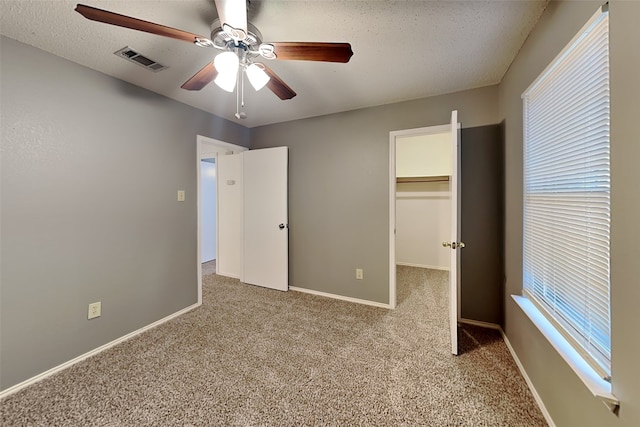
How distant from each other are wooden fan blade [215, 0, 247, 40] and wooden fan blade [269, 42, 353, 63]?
172 mm

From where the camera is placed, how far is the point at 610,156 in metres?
0.89

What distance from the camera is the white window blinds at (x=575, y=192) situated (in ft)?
3.13

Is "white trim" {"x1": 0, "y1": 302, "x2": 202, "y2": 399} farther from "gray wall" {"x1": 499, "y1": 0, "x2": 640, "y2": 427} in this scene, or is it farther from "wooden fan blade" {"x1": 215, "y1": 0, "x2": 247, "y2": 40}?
"gray wall" {"x1": 499, "y1": 0, "x2": 640, "y2": 427}

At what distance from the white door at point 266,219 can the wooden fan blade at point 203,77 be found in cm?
154

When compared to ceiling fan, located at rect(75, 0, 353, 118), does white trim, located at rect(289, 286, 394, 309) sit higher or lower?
lower

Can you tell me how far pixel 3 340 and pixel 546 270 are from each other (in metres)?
3.45

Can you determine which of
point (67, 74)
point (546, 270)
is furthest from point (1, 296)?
point (546, 270)

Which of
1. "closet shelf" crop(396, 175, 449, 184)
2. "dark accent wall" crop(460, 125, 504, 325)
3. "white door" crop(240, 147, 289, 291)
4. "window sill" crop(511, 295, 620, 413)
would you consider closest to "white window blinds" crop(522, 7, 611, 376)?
"window sill" crop(511, 295, 620, 413)

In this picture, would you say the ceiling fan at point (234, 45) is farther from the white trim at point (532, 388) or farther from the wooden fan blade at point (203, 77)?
the white trim at point (532, 388)

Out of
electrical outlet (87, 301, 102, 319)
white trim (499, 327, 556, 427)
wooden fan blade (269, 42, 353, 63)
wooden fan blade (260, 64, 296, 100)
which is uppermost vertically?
wooden fan blade (260, 64, 296, 100)

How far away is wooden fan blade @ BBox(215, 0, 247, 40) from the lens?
1071 mm

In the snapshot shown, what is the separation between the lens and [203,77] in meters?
1.61

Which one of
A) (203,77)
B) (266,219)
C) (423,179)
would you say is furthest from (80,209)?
(423,179)

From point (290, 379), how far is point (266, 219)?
82.8 inches
